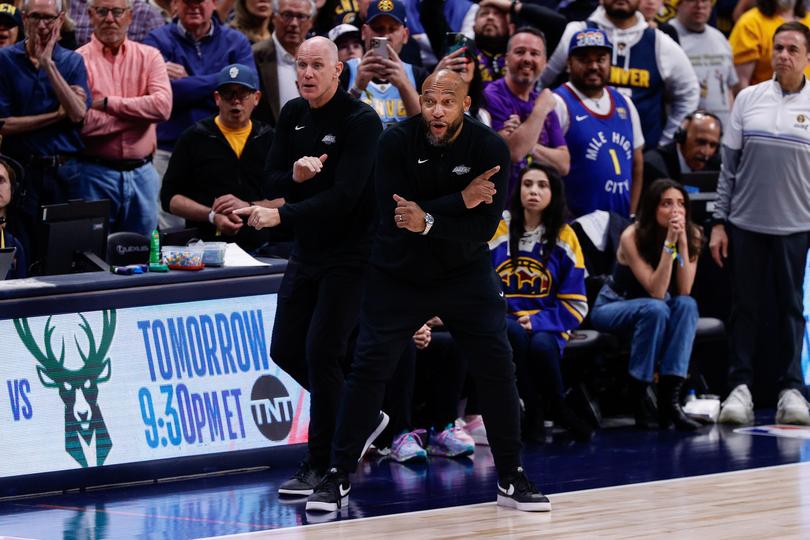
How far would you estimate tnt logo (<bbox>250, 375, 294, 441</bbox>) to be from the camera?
24.3 feet

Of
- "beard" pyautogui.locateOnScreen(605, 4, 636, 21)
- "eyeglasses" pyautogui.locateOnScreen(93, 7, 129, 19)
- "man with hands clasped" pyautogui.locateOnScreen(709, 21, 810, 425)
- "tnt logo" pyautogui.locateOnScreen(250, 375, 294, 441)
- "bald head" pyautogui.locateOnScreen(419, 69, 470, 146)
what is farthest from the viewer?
"beard" pyautogui.locateOnScreen(605, 4, 636, 21)

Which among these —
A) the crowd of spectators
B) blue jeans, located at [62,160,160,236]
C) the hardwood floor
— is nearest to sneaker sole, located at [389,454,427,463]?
the crowd of spectators

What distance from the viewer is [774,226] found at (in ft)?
30.0

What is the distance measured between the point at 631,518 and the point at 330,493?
1.35 metres

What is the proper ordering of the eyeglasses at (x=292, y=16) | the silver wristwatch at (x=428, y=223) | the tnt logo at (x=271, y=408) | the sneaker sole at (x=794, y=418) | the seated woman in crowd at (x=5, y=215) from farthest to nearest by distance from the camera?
the eyeglasses at (x=292, y=16) < the sneaker sole at (x=794, y=418) < the seated woman in crowd at (x=5, y=215) < the tnt logo at (x=271, y=408) < the silver wristwatch at (x=428, y=223)

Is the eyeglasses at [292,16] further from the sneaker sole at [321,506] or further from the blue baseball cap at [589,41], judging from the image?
the sneaker sole at [321,506]

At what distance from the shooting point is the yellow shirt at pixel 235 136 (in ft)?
27.2

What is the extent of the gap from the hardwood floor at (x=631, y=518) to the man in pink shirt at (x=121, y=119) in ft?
11.5

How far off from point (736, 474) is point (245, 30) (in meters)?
5.09

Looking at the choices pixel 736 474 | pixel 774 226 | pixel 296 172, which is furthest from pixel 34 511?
pixel 774 226

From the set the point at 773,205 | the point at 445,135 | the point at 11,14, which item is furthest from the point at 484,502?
the point at 11,14

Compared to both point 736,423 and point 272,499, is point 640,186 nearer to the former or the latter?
point 736,423

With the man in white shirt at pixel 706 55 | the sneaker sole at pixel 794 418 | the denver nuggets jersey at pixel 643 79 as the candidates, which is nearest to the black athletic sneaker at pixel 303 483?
the sneaker sole at pixel 794 418

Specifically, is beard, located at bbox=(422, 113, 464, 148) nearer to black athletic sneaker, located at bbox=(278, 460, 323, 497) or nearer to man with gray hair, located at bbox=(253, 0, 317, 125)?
black athletic sneaker, located at bbox=(278, 460, 323, 497)
